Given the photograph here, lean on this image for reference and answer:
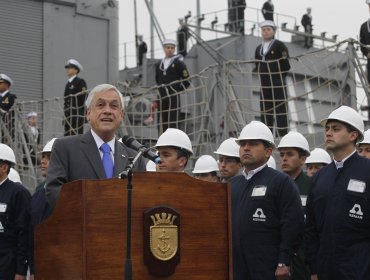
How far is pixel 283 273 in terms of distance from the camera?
6875 mm

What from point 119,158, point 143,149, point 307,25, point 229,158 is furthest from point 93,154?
point 307,25

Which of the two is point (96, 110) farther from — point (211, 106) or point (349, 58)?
point (211, 106)

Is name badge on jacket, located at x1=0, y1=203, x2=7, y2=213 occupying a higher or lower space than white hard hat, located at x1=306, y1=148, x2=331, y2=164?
lower

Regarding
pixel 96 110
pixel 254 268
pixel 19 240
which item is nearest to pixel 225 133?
pixel 19 240

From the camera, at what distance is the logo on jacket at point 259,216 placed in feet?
23.5

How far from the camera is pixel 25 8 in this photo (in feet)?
58.2

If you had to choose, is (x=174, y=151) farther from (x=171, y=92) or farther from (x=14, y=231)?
(x=171, y=92)

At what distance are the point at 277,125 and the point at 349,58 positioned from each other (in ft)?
4.95

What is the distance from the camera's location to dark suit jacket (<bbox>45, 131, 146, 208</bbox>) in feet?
16.8

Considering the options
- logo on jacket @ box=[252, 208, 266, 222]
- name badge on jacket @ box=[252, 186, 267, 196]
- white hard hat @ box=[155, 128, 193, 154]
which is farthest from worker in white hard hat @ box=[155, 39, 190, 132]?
logo on jacket @ box=[252, 208, 266, 222]

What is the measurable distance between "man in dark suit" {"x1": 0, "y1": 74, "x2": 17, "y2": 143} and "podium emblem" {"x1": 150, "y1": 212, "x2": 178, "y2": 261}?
10026 mm

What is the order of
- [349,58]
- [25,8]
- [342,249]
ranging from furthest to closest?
[25,8]
[349,58]
[342,249]

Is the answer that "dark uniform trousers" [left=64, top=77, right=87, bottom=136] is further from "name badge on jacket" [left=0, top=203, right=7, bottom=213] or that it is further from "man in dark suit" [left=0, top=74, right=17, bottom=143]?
"name badge on jacket" [left=0, top=203, right=7, bottom=213]

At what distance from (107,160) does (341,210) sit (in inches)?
84.0
